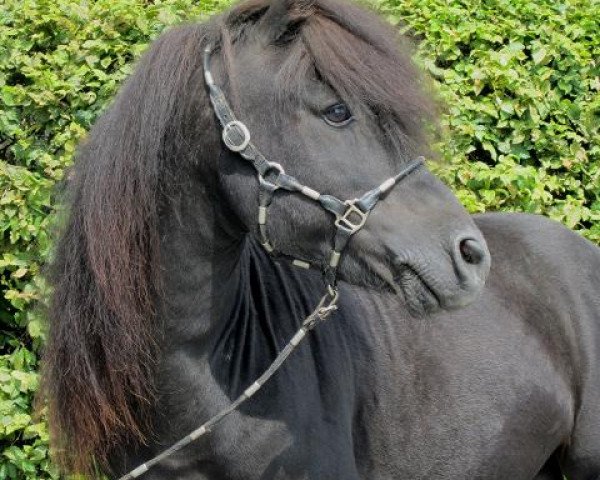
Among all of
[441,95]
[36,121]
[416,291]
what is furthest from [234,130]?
[36,121]

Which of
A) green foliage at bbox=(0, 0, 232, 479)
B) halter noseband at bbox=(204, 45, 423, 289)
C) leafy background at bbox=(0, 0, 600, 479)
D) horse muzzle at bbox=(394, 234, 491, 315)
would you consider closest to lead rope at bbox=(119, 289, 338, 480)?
halter noseband at bbox=(204, 45, 423, 289)

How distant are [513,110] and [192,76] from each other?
97.3 inches

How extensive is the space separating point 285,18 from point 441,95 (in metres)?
1.82

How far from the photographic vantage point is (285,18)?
2330 millimetres

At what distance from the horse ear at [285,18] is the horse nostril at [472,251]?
0.67 metres

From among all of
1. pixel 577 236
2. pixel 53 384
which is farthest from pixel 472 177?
pixel 53 384

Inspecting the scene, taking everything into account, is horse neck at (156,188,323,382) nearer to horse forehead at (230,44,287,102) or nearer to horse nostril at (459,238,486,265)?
horse forehead at (230,44,287,102)

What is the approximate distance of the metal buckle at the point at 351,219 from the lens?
7.38 feet

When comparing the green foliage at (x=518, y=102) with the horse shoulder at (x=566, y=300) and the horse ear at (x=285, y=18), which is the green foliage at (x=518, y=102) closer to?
the horse shoulder at (x=566, y=300)

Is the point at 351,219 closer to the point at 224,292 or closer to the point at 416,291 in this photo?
the point at 416,291

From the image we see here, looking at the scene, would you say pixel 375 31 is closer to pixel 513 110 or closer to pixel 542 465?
pixel 542 465

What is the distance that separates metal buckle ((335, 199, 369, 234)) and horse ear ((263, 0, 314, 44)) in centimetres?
46

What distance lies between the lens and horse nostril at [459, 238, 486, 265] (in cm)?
222

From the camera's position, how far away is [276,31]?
7.72 feet
